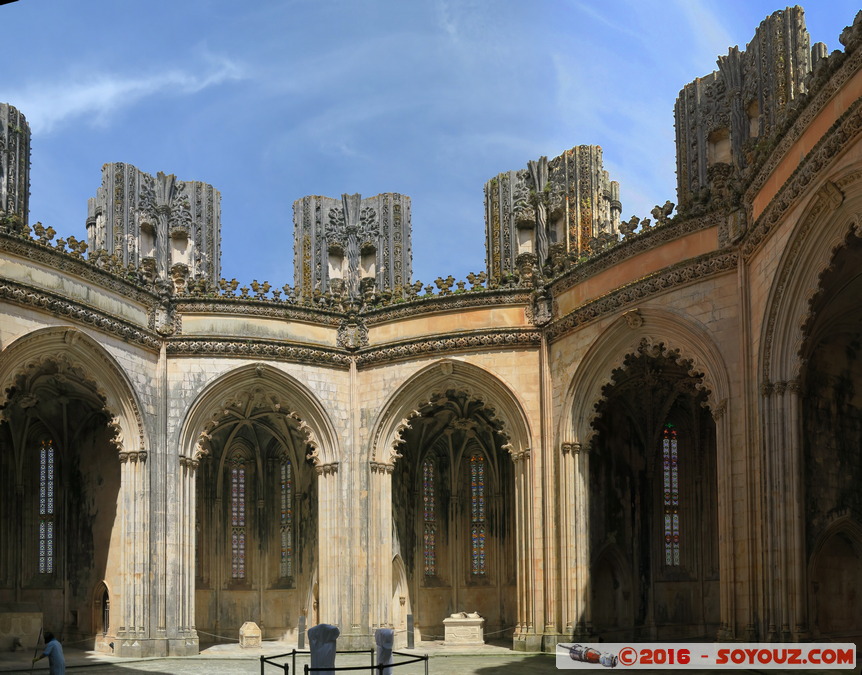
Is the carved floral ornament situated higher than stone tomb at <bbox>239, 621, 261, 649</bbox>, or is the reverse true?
the carved floral ornament

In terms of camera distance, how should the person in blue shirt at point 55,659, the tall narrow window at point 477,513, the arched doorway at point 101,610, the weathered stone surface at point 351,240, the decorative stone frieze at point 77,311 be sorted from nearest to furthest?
the person in blue shirt at point 55,659, the decorative stone frieze at point 77,311, the arched doorway at point 101,610, the tall narrow window at point 477,513, the weathered stone surface at point 351,240

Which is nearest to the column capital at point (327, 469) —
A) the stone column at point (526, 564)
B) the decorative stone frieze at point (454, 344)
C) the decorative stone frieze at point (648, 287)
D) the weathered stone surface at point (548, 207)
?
the decorative stone frieze at point (454, 344)

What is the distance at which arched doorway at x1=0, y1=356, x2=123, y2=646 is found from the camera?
110 ft

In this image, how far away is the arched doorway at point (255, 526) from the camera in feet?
121

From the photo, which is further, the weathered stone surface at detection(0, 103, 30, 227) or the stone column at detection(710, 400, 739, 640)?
the weathered stone surface at detection(0, 103, 30, 227)

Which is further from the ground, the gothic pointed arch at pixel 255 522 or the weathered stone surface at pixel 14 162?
the weathered stone surface at pixel 14 162

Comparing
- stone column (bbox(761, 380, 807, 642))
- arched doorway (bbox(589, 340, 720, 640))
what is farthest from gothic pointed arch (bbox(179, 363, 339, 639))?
stone column (bbox(761, 380, 807, 642))

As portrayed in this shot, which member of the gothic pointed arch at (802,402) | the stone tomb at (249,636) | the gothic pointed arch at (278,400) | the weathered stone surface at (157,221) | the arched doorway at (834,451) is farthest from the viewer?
the weathered stone surface at (157,221)

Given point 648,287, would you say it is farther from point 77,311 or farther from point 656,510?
point 77,311

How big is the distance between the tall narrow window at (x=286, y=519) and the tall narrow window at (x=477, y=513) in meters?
5.54

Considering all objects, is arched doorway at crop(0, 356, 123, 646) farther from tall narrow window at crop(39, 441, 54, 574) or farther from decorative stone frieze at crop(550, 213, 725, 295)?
decorative stone frieze at crop(550, 213, 725, 295)

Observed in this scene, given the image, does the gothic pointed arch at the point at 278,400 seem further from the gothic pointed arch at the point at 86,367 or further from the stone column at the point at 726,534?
the stone column at the point at 726,534

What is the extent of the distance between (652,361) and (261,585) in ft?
46.0

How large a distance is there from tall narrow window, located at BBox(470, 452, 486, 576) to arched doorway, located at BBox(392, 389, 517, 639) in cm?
3
